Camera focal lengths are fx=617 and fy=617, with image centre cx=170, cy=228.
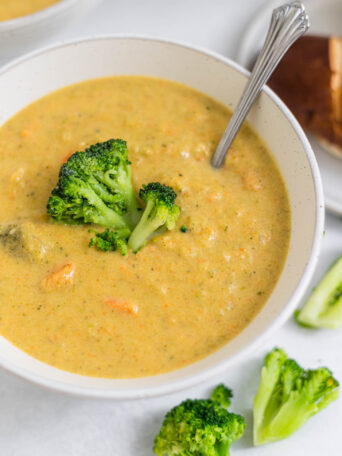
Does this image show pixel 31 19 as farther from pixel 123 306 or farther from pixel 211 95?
pixel 123 306

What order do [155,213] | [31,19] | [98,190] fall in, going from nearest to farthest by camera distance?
[155,213] → [98,190] → [31,19]

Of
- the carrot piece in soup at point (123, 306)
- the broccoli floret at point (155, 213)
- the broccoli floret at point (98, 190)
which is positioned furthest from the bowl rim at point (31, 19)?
the carrot piece in soup at point (123, 306)

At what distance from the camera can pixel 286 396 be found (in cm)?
327

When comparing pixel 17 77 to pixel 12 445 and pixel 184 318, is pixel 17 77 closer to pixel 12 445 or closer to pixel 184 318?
pixel 184 318

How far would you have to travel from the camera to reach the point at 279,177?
3.06 metres

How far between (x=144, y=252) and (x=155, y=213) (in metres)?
0.18

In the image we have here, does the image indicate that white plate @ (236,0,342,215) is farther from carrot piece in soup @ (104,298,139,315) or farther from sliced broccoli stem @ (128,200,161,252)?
carrot piece in soup @ (104,298,139,315)

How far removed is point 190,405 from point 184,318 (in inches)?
26.6

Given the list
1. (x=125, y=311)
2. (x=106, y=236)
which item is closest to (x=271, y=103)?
(x=106, y=236)

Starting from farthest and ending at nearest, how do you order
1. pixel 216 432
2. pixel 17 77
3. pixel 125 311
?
pixel 17 77
pixel 216 432
pixel 125 311

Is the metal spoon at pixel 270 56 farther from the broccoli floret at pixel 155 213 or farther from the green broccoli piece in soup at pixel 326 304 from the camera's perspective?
the green broccoli piece in soup at pixel 326 304

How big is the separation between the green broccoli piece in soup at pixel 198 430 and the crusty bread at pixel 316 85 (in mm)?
1829

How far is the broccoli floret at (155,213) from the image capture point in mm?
2768

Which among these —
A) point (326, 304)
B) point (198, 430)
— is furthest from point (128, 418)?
point (326, 304)
